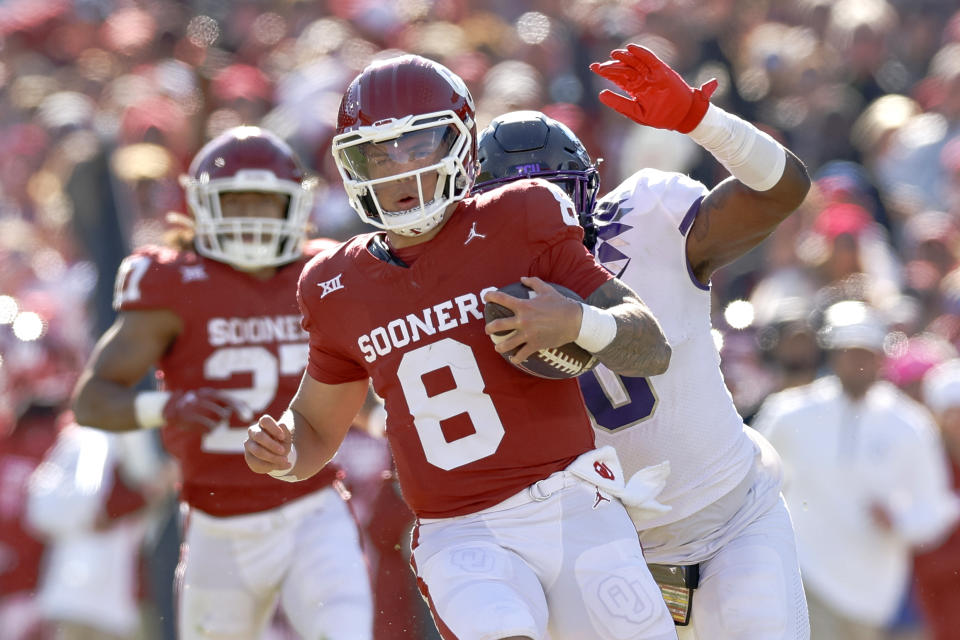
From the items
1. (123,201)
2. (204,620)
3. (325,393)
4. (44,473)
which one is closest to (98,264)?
(123,201)

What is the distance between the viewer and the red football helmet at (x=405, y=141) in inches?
126

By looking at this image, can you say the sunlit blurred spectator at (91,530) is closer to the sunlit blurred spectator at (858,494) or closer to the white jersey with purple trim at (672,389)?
the sunlit blurred spectator at (858,494)

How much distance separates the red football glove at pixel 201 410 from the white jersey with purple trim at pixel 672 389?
5.28ft

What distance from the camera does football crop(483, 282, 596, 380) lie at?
9.60ft

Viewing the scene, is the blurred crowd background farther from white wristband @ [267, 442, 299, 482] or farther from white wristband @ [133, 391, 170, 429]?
white wristband @ [267, 442, 299, 482]

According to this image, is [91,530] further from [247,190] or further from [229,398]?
[247,190]

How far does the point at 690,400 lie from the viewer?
3.63 m

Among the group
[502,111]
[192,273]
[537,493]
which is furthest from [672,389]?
[502,111]

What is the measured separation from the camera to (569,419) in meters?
3.17

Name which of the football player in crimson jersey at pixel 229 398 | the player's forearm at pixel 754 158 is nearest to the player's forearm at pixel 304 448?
the player's forearm at pixel 754 158

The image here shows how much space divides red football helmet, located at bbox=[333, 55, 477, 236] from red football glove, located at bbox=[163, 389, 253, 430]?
1657 mm

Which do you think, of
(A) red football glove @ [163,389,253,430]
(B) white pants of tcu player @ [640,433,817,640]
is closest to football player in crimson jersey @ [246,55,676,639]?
(B) white pants of tcu player @ [640,433,817,640]

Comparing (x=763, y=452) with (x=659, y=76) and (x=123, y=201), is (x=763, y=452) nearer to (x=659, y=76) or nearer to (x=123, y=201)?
(x=659, y=76)

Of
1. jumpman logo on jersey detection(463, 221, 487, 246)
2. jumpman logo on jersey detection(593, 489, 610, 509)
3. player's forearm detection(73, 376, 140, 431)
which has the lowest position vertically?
player's forearm detection(73, 376, 140, 431)
